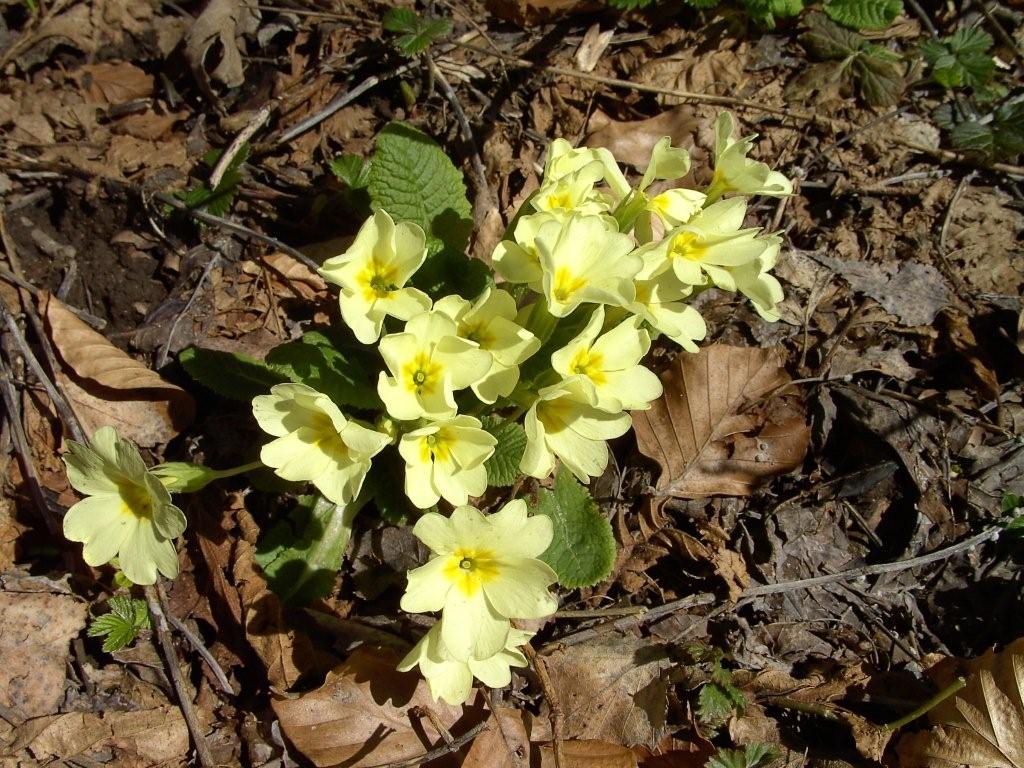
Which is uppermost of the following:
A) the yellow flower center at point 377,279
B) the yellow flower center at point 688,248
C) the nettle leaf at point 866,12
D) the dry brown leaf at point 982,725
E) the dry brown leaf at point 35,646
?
the nettle leaf at point 866,12

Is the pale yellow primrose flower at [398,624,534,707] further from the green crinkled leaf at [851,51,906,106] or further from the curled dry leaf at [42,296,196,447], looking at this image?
the green crinkled leaf at [851,51,906,106]

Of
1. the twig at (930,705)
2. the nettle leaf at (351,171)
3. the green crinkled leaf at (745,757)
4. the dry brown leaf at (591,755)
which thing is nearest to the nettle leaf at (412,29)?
the nettle leaf at (351,171)

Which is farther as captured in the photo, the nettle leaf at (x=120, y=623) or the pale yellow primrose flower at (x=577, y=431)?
the nettle leaf at (x=120, y=623)

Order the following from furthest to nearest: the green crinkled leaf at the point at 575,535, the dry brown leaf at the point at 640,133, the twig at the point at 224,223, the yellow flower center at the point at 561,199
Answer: the dry brown leaf at the point at 640,133 < the twig at the point at 224,223 < the green crinkled leaf at the point at 575,535 < the yellow flower center at the point at 561,199

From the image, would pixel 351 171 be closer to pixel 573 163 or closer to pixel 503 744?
pixel 573 163

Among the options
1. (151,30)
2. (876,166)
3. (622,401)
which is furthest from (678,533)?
(151,30)

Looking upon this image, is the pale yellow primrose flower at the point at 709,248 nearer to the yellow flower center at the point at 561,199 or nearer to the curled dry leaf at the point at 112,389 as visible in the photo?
the yellow flower center at the point at 561,199
